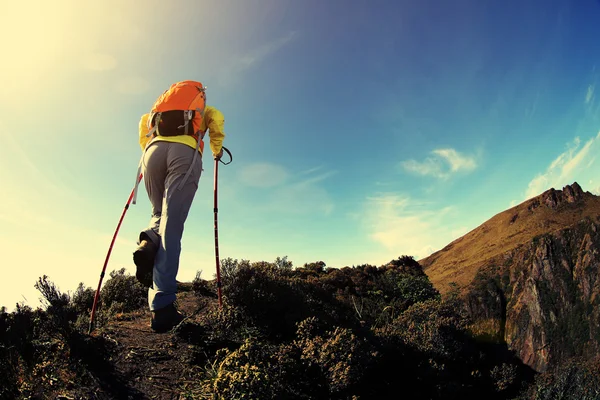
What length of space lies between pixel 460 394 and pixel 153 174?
534cm

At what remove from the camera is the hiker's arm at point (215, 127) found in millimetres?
5473

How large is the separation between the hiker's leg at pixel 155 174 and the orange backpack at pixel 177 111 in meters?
0.32

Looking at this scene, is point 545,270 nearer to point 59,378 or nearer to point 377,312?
point 377,312

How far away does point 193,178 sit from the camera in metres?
4.84

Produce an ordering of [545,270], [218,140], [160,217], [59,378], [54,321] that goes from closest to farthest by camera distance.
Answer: [59,378]
[54,321]
[160,217]
[218,140]
[545,270]

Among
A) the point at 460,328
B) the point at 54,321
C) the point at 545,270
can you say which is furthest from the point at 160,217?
the point at 545,270

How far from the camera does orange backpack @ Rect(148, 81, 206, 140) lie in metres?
4.99

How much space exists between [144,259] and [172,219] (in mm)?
660

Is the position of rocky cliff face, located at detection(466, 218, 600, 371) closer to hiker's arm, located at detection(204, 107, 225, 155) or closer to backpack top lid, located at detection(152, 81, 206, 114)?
hiker's arm, located at detection(204, 107, 225, 155)

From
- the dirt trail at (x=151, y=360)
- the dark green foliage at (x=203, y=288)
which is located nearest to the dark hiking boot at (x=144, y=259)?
the dirt trail at (x=151, y=360)

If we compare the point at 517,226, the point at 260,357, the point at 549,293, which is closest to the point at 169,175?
the point at 260,357

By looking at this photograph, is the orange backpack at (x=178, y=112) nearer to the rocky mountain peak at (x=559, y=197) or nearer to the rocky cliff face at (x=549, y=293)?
the rocky cliff face at (x=549, y=293)

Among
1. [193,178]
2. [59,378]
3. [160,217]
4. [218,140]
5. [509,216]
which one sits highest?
[509,216]

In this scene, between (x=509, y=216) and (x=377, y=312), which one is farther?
(x=509, y=216)
